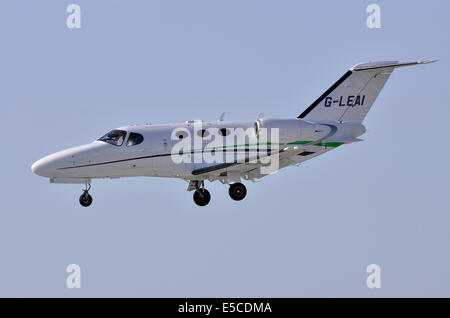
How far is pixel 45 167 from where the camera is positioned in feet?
77.9

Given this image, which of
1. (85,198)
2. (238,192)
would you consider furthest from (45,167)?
(238,192)

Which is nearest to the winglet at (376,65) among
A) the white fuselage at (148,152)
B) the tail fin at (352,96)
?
the tail fin at (352,96)

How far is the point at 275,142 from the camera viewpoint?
2320cm

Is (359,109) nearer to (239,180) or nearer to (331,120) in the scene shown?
(331,120)

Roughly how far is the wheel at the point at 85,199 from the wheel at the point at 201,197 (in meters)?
3.83

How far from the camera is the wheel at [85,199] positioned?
23781 mm

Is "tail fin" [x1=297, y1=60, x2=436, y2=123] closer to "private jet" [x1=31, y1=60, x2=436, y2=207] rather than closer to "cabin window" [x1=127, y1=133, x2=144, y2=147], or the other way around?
"private jet" [x1=31, y1=60, x2=436, y2=207]

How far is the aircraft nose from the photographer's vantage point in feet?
77.8

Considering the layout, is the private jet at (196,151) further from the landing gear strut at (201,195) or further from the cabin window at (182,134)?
the landing gear strut at (201,195)

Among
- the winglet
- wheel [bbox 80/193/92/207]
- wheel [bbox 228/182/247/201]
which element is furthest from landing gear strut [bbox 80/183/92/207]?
the winglet

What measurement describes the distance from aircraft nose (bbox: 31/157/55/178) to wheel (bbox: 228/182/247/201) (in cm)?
634

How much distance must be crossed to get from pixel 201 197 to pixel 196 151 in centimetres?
219

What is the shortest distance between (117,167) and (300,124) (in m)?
6.53

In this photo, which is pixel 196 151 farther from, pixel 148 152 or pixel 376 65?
pixel 376 65
